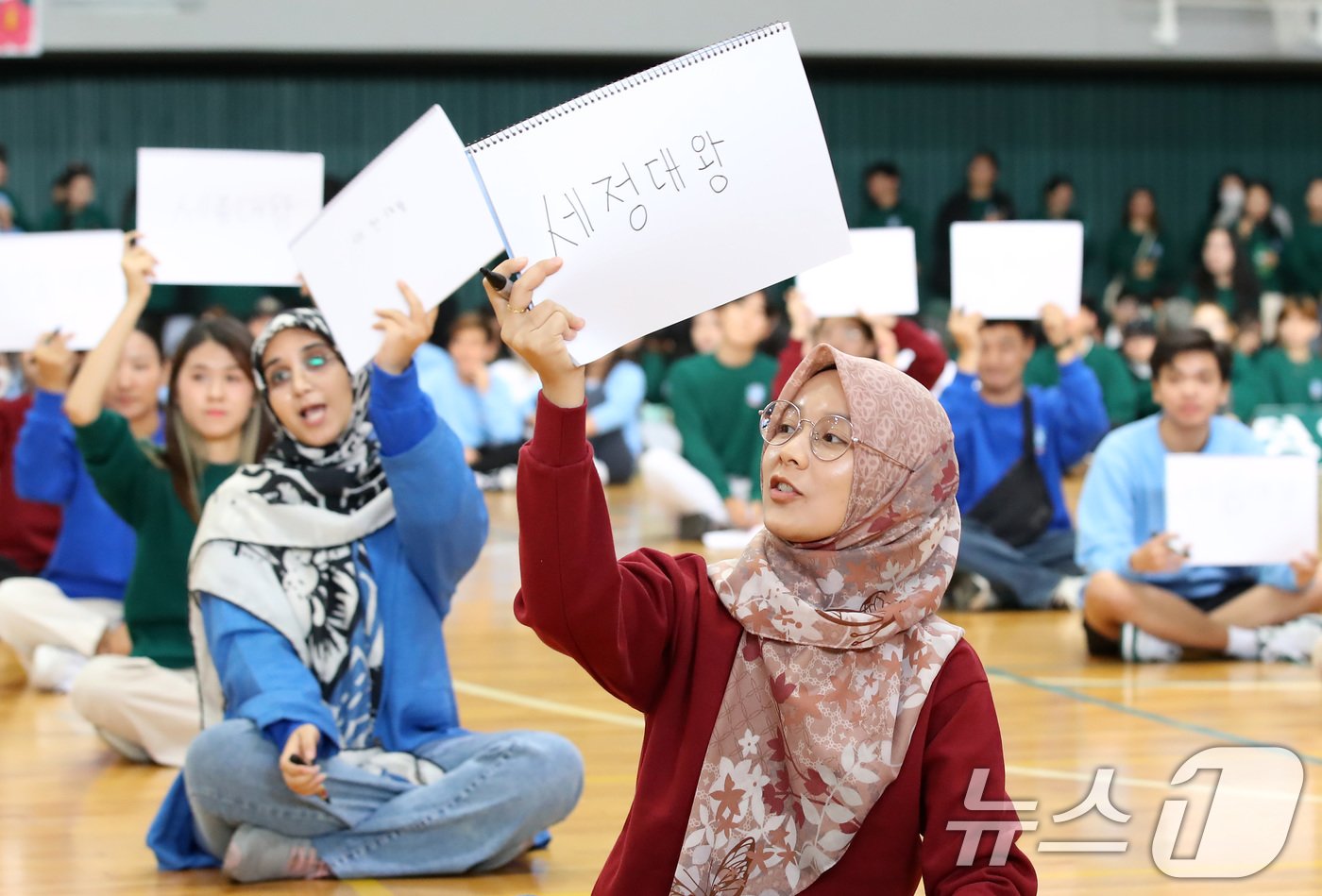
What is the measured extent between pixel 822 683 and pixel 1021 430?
15.5 feet

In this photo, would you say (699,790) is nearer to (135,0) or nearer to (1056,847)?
(1056,847)

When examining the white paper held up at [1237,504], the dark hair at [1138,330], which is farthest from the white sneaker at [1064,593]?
the dark hair at [1138,330]

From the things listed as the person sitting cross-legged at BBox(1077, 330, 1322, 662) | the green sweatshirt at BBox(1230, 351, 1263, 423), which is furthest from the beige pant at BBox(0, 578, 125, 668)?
the green sweatshirt at BBox(1230, 351, 1263, 423)

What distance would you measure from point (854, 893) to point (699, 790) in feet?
0.69

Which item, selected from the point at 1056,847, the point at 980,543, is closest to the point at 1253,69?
the point at 980,543

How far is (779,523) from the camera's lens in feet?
6.50

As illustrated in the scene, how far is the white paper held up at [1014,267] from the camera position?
590 centimetres

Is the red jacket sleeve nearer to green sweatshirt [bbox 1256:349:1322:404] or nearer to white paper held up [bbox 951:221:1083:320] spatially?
white paper held up [bbox 951:221:1083:320]

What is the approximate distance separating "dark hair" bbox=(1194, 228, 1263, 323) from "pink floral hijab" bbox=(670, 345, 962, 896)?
36.9 feet

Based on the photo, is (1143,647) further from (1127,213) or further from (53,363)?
(1127,213)

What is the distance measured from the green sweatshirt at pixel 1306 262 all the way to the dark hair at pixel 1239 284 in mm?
711

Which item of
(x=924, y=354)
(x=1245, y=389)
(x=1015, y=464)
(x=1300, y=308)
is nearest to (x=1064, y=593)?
(x=1015, y=464)

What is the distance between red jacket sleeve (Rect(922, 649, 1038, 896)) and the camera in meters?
1.90
